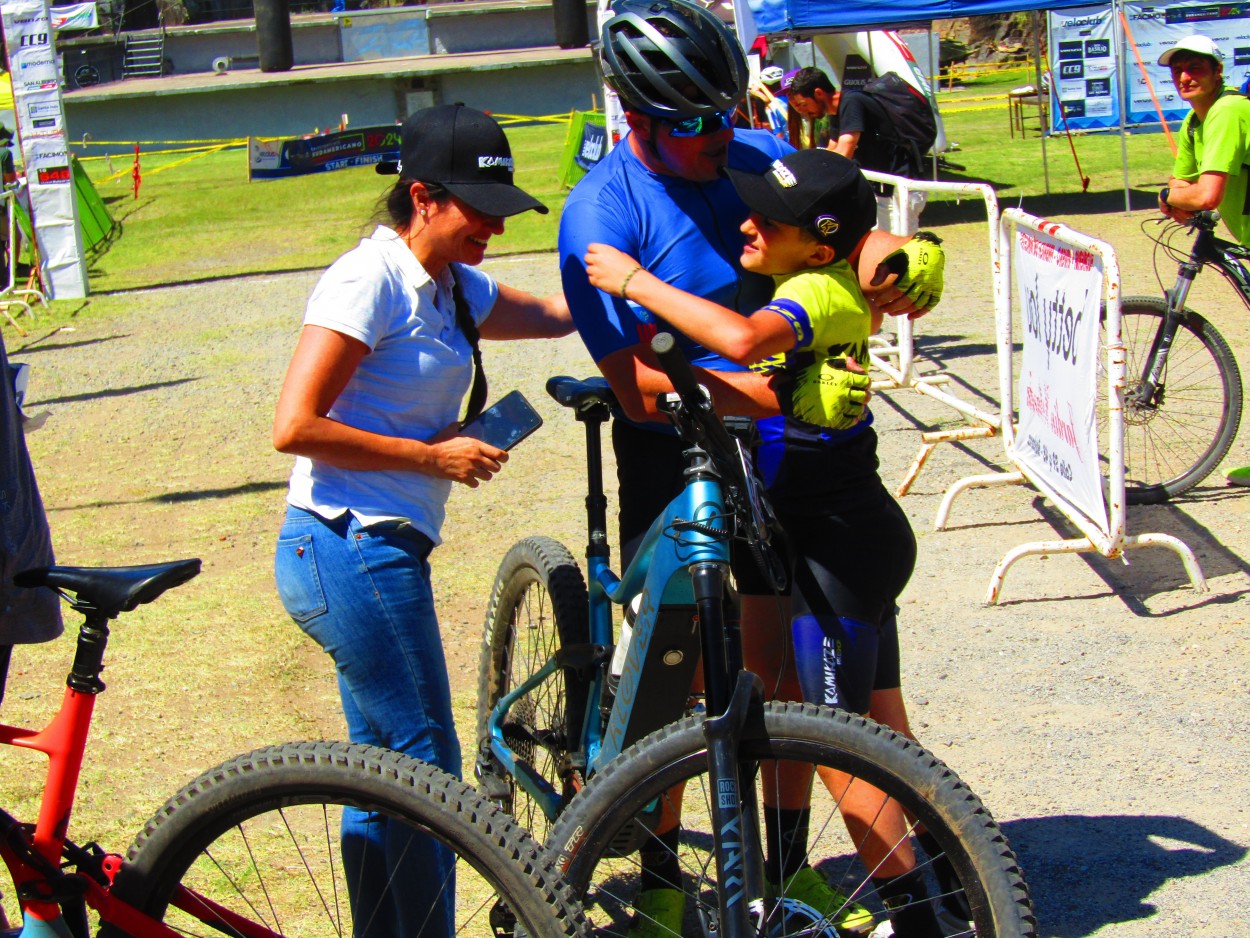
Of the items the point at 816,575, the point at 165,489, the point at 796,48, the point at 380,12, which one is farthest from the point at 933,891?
the point at 380,12

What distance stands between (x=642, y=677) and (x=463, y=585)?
3.16 metres

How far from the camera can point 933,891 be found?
9.30 feet

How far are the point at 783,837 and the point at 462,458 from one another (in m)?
1.08

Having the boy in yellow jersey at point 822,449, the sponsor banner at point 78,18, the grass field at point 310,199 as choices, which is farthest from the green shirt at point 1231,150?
the sponsor banner at point 78,18

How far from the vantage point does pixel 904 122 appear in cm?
1062

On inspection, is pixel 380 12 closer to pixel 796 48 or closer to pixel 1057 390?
pixel 796 48

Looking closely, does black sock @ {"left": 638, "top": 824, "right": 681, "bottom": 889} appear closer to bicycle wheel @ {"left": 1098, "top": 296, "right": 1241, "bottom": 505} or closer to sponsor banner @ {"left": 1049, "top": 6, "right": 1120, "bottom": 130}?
bicycle wheel @ {"left": 1098, "top": 296, "right": 1241, "bottom": 505}

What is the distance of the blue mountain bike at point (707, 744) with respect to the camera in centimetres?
235

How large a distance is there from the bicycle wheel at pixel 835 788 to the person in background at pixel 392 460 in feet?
1.19

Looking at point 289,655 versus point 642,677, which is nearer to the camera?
point 642,677

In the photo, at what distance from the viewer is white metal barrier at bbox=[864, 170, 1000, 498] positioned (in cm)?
656

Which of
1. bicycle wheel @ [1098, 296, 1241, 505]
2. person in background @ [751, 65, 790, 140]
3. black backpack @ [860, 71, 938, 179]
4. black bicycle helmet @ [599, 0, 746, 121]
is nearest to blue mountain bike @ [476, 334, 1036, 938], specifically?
black bicycle helmet @ [599, 0, 746, 121]

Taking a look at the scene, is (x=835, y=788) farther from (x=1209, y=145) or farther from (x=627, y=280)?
(x=1209, y=145)

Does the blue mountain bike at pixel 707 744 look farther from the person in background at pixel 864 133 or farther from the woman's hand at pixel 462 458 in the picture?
the person in background at pixel 864 133
